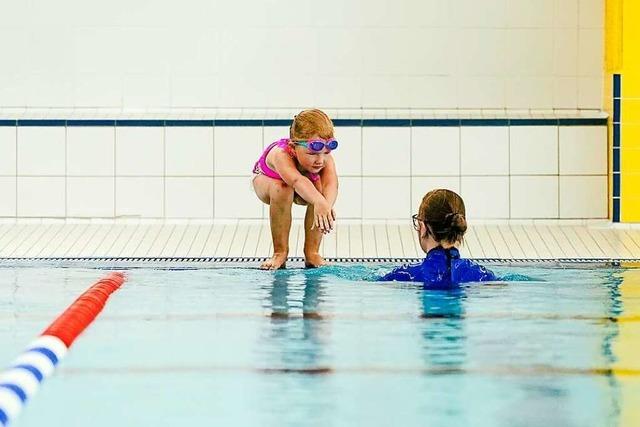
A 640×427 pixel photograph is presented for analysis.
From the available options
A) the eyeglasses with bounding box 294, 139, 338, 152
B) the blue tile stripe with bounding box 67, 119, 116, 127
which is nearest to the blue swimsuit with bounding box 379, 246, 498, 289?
the eyeglasses with bounding box 294, 139, 338, 152

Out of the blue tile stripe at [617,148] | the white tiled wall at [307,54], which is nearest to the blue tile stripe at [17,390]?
the white tiled wall at [307,54]

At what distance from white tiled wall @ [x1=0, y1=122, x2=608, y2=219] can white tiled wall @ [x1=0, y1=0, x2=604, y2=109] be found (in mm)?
262

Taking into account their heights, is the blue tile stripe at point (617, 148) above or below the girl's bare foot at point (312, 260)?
above

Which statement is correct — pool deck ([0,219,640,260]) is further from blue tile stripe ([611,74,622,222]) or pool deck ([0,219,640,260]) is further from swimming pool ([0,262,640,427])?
swimming pool ([0,262,640,427])

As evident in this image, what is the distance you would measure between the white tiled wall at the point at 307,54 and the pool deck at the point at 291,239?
766 millimetres

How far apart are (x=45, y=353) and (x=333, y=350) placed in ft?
2.80

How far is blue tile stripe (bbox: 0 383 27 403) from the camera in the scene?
3328mm

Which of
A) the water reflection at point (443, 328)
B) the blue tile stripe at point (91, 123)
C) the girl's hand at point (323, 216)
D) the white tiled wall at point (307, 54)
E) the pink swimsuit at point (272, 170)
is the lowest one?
the water reflection at point (443, 328)

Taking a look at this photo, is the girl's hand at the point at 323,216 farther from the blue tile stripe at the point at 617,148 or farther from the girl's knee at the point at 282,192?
the blue tile stripe at the point at 617,148

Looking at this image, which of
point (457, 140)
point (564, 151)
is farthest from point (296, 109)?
point (564, 151)

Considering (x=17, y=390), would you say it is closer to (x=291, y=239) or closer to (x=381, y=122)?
(x=291, y=239)

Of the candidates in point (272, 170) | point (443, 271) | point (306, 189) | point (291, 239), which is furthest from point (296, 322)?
point (291, 239)

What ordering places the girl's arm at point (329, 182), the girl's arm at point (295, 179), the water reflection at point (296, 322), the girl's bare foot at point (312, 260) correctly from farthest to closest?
the girl's bare foot at point (312, 260) → the girl's arm at point (329, 182) → the girl's arm at point (295, 179) → the water reflection at point (296, 322)

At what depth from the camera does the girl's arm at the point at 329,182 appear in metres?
6.00
